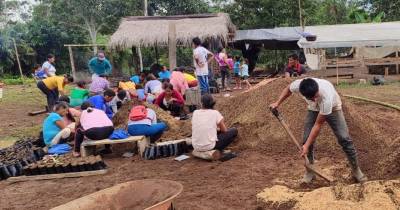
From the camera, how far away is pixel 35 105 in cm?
1500

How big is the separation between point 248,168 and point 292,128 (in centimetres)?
127

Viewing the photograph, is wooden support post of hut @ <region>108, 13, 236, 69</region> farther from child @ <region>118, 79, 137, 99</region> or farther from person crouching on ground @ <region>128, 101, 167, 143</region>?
person crouching on ground @ <region>128, 101, 167, 143</region>

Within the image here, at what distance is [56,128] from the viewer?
25.8ft

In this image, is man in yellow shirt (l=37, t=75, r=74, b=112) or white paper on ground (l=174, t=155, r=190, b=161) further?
man in yellow shirt (l=37, t=75, r=74, b=112)

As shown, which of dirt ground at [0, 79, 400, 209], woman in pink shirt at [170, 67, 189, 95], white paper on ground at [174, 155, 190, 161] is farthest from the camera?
woman in pink shirt at [170, 67, 189, 95]

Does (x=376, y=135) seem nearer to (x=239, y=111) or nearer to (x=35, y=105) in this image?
(x=239, y=111)

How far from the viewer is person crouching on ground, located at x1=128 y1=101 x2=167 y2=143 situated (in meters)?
7.79

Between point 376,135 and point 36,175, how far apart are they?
4.88 m

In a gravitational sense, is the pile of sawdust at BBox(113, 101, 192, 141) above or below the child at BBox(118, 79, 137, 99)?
below

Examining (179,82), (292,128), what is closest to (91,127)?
(292,128)

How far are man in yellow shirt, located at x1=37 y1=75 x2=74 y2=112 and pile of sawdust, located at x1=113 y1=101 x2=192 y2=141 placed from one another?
3.23m

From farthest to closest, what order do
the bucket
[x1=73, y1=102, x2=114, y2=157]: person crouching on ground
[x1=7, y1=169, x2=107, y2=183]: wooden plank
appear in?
→ [x1=73, y1=102, x2=114, y2=157]: person crouching on ground
[x1=7, y1=169, x2=107, y2=183]: wooden plank
the bucket

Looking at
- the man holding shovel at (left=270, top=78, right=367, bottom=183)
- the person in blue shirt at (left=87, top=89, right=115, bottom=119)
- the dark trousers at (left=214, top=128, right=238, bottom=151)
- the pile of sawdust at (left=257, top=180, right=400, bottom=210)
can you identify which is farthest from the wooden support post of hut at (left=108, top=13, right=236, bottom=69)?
the pile of sawdust at (left=257, top=180, right=400, bottom=210)

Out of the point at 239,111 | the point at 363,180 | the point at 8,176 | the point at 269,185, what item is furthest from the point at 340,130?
the point at 8,176
